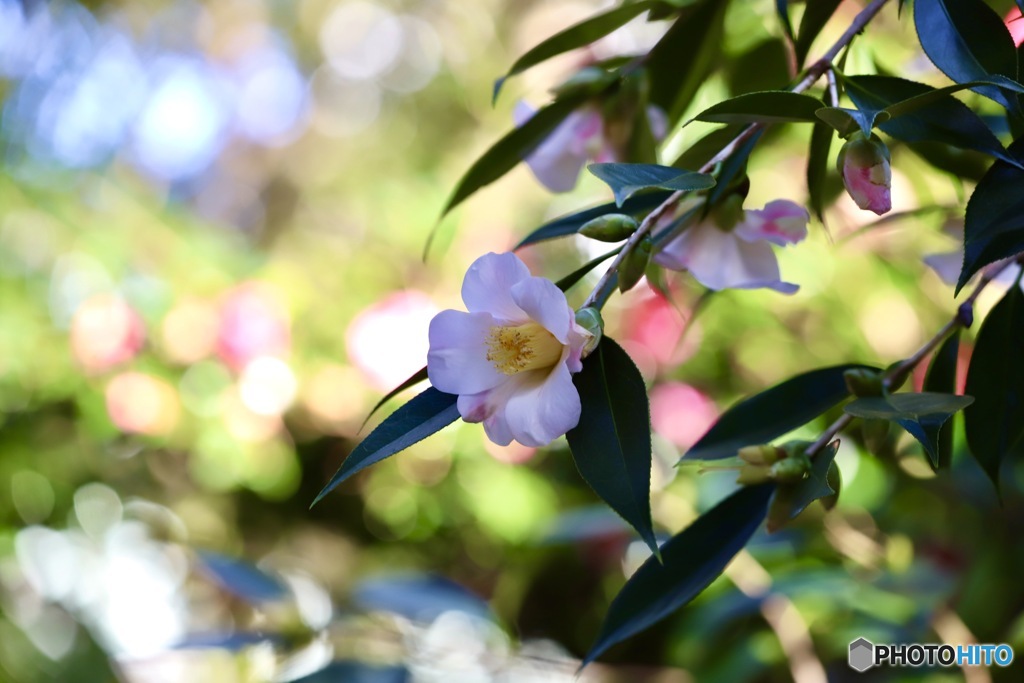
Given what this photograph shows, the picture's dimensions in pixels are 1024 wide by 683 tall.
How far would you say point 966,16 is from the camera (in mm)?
307

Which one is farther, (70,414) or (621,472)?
(70,414)

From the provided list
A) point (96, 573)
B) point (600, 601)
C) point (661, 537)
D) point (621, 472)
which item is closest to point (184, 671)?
point (96, 573)

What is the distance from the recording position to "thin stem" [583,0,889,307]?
0.30 m

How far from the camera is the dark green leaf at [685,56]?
0.45 m

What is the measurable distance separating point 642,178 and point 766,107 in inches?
2.0

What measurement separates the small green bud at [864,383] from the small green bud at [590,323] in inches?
5.2

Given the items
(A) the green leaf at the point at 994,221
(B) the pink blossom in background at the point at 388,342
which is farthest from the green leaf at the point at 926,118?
(B) the pink blossom in background at the point at 388,342

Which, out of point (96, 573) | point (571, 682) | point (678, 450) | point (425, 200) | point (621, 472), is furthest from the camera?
point (425, 200)

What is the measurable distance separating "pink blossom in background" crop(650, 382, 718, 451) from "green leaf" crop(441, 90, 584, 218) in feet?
2.79

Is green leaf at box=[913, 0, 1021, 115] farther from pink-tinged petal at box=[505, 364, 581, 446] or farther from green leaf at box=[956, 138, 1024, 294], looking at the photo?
pink-tinged petal at box=[505, 364, 581, 446]

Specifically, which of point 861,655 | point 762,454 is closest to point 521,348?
point 762,454

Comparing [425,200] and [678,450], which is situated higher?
[425,200]

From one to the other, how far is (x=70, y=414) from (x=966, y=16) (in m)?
1.70

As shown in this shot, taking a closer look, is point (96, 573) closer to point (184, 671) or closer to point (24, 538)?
point (24, 538)
